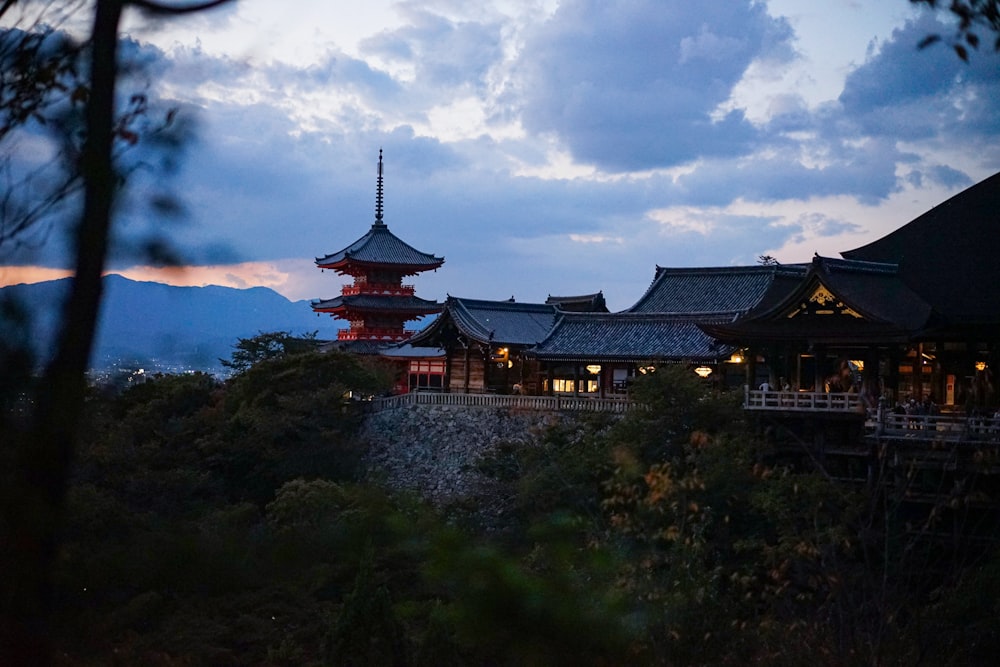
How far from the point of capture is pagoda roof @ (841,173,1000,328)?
20141 mm

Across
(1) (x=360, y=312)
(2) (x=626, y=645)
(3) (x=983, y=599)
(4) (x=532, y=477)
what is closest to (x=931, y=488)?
(3) (x=983, y=599)

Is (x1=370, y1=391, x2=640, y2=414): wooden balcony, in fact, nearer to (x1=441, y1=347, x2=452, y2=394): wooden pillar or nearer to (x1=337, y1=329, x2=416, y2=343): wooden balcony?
(x1=441, y1=347, x2=452, y2=394): wooden pillar

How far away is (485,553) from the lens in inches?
245

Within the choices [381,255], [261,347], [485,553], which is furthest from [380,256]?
[485,553]

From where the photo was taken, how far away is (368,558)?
10516mm

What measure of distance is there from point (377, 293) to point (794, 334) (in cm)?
2218

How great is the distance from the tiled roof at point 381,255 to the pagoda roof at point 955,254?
751 inches

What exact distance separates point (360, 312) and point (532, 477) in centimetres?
1967

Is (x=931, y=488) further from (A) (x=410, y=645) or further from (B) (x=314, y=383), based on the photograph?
(B) (x=314, y=383)

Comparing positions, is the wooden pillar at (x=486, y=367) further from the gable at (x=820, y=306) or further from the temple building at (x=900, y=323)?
the gable at (x=820, y=306)

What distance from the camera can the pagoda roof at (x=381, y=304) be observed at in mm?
37625

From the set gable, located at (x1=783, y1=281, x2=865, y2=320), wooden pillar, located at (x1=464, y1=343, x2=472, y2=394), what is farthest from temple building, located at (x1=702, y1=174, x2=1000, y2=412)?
wooden pillar, located at (x1=464, y1=343, x2=472, y2=394)

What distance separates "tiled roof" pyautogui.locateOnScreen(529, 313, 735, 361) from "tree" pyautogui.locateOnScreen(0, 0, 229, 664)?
69.7 ft

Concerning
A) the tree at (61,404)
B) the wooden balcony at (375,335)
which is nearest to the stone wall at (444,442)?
the wooden balcony at (375,335)
